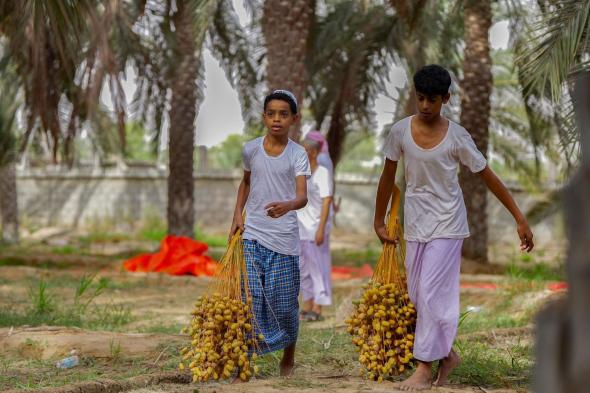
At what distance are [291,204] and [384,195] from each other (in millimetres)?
526

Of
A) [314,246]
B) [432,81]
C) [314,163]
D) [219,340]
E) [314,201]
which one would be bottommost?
[219,340]

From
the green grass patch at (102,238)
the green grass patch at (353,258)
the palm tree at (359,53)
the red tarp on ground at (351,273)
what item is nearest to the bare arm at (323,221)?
the red tarp on ground at (351,273)

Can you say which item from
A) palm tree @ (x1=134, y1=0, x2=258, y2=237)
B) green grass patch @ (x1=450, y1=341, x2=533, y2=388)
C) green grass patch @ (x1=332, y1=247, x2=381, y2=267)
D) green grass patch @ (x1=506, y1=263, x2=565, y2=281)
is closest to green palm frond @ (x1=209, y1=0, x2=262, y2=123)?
palm tree @ (x1=134, y1=0, x2=258, y2=237)

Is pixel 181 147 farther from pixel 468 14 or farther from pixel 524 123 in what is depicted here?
pixel 524 123

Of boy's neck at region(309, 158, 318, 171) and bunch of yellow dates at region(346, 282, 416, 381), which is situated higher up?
boy's neck at region(309, 158, 318, 171)

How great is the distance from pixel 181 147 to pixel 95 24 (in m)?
7.39

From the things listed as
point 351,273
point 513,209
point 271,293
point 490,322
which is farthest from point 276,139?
point 351,273

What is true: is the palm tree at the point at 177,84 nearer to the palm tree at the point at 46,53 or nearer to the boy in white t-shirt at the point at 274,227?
the palm tree at the point at 46,53

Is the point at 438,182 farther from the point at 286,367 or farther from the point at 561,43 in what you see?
the point at 561,43

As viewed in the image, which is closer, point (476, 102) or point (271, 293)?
point (271, 293)

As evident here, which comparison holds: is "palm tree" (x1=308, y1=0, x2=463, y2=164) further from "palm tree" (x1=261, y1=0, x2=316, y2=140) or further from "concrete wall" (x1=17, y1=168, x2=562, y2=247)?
"concrete wall" (x1=17, y1=168, x2=562, y2=247)

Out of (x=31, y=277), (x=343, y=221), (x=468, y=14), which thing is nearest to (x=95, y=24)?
(x=31, y=277)

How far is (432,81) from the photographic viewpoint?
4793mm

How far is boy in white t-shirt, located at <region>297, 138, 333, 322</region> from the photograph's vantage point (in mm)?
8375
